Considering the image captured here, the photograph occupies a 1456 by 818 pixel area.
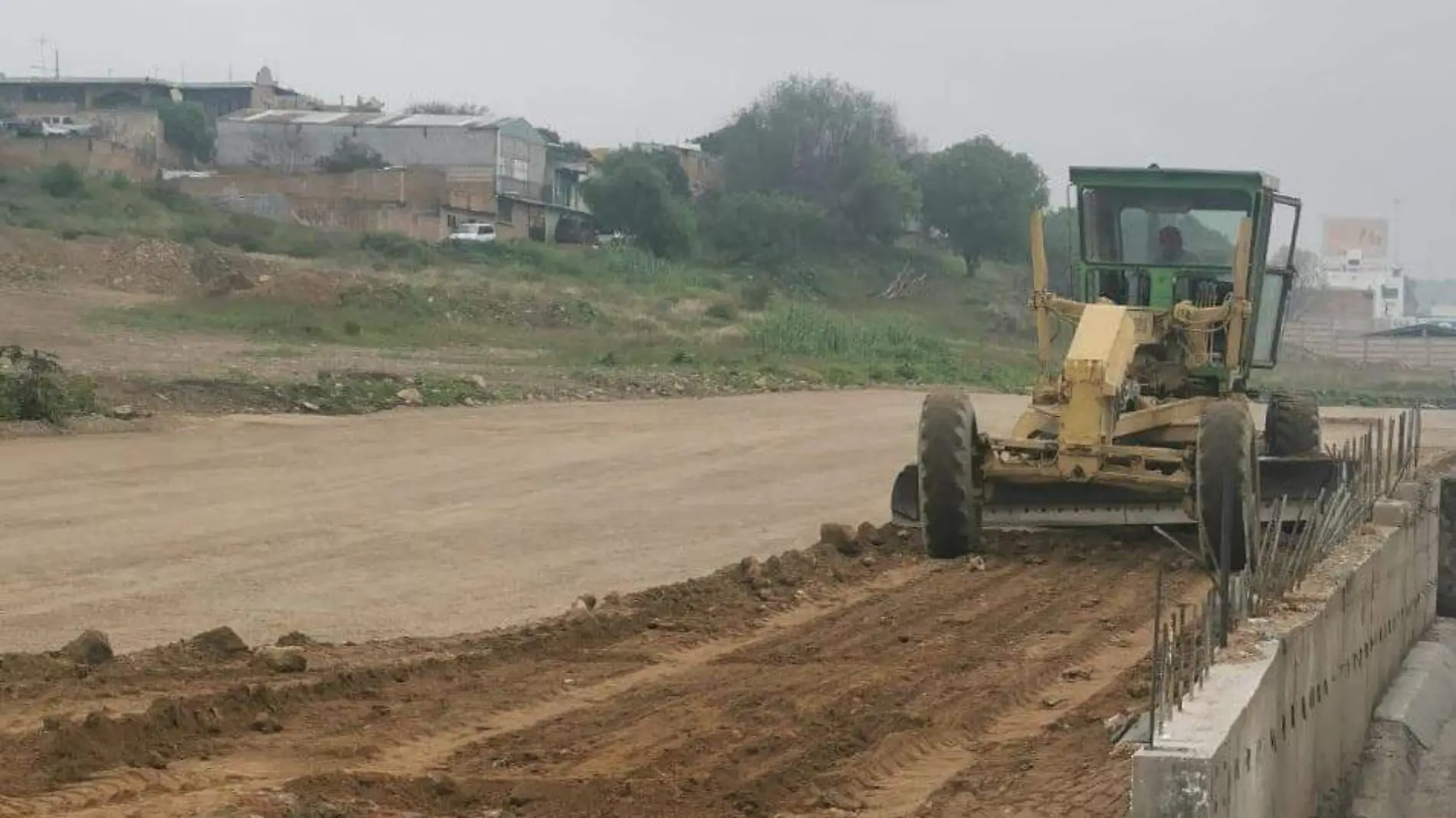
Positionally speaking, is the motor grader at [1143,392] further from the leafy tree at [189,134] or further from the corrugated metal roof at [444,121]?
the leafy tree at [189,134]

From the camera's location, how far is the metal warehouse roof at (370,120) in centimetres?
7606

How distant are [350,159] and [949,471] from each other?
203ft

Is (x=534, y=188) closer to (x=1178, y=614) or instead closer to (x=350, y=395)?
(x=350, y=395)

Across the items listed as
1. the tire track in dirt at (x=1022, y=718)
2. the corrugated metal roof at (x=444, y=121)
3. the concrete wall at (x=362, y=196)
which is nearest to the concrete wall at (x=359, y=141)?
the corrugated metal roof at (x=444, y=121)

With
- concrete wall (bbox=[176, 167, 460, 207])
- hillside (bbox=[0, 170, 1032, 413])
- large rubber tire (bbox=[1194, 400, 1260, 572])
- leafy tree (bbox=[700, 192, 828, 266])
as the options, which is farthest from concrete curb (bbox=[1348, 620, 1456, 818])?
concrete wall (bbox=[176, 167, 460, 207])

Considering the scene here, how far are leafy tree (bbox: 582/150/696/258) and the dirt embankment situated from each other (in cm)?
5621

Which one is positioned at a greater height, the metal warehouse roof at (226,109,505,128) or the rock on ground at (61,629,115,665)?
the metal warehouse roof at (226,109,505,128)

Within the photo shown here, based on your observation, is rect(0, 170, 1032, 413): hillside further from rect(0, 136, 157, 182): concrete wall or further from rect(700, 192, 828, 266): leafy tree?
rect(0, 136, 157, 182): concrete wall

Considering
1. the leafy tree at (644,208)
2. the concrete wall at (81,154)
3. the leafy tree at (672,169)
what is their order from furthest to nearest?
the leafy tree at (672,169) < the leafy tree at (644,208) < the concrete wall at (81,154)

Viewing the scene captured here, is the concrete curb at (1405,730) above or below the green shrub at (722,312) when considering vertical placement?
below

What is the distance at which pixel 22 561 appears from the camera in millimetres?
Answer: 14875

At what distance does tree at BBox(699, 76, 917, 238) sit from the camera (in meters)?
84.4

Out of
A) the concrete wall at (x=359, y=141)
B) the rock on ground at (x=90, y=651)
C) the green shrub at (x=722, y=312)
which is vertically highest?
the concrete wall at (x=359, y=141)

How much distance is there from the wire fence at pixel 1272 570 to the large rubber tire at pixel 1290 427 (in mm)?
590
